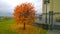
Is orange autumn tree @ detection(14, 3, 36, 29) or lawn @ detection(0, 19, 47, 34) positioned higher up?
orange autumn tree @ detection(14, 3, 36, 29)

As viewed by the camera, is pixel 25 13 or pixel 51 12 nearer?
pixel 25 13

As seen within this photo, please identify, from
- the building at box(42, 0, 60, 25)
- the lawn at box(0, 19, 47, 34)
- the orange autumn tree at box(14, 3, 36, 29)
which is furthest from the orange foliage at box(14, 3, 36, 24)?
the building at box(42, 0, 60, 25)

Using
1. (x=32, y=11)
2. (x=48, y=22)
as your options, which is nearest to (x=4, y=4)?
(x=32, y=11)

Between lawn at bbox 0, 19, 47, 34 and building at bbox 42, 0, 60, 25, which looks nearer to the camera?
lawn at bbox 0, 19, 47, 34

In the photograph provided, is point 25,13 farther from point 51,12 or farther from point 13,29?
point 51,12

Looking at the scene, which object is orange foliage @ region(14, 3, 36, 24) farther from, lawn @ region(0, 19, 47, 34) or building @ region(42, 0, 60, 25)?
building @ region(42, 0, 60, 25)

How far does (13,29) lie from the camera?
6586mm

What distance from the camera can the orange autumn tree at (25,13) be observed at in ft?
21.3

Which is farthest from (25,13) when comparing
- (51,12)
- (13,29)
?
(51,12)

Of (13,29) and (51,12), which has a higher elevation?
(51,12)

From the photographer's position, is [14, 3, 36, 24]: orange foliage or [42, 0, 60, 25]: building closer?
[14, 3, 36, 24]: orange foliage

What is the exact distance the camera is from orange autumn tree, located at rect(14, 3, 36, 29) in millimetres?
6500

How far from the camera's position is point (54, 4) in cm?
672

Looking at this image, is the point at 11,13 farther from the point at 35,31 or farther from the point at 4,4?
the point at 35,31
